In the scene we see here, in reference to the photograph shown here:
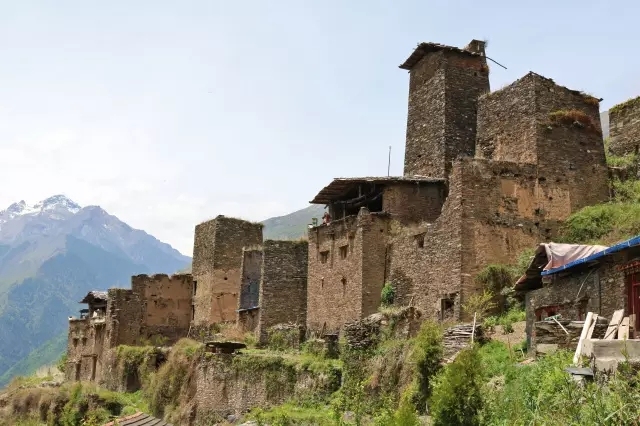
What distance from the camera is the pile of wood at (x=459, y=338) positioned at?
20.7 m

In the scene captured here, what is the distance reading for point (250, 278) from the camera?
39.3 m

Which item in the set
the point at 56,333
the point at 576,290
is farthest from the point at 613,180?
the point at 56,333

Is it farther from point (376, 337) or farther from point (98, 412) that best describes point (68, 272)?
point (376, 337)

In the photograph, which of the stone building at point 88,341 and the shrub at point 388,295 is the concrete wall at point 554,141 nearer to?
the shrub at point 388,295

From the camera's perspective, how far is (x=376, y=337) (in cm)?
2534

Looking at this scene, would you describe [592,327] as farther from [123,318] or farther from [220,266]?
[123,318]

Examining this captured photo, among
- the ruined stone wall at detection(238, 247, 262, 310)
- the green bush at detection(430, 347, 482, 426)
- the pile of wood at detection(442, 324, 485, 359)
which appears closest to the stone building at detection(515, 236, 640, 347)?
the pile of wood at detection(442, 324, 485, 359)

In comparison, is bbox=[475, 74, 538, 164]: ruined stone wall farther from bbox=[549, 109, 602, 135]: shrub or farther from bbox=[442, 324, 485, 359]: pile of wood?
bbox=[442, 324, 485, 359]: pile of wood

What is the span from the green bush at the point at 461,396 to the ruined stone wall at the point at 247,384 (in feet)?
33.5

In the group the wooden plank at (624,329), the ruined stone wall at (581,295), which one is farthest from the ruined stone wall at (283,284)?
the wooden plank at (624,329)

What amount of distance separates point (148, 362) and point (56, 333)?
115 metres

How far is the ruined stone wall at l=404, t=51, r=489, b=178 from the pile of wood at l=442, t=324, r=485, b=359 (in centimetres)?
1184

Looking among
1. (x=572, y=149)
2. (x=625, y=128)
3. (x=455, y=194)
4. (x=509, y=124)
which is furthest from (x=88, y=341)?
(x=625, y=128)

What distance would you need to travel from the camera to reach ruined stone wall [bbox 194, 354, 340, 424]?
86.0 ft
